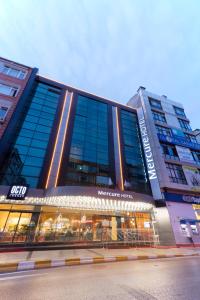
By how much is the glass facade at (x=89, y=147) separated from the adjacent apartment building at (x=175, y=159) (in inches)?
257

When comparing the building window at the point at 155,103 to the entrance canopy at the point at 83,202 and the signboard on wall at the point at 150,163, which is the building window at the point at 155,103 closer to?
the signboard on wall at the point at 150,163

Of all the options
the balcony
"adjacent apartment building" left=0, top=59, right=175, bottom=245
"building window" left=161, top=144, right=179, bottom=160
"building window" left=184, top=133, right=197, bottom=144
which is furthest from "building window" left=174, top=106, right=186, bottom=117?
"adjacent apartment building" left=0, top=59, right=175, bottom=245

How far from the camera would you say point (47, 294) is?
4.19 m

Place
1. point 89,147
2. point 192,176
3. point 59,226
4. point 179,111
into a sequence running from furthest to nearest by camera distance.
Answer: point 179,111 → point 192,176 → point 89,147 → point 59,226

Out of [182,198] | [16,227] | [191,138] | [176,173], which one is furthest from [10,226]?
[191,138]

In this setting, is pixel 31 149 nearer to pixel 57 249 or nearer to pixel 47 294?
pixel 57 249

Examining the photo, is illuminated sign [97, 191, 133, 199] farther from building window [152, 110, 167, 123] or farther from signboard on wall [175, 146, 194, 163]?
building window [152, 110, 167, 123]

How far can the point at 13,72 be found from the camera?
2134 centimetres

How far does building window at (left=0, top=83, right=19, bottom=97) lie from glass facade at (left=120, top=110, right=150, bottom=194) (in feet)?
52.3

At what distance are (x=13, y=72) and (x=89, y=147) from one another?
1481cm

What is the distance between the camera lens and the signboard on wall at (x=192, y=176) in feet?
67.5

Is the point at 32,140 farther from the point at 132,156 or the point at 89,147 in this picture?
the point at 132,156

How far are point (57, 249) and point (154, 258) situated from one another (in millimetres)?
7455

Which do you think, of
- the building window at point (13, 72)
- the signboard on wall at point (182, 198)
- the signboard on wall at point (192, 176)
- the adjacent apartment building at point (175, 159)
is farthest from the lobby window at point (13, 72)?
the signboard on wall at point (192, 176)
